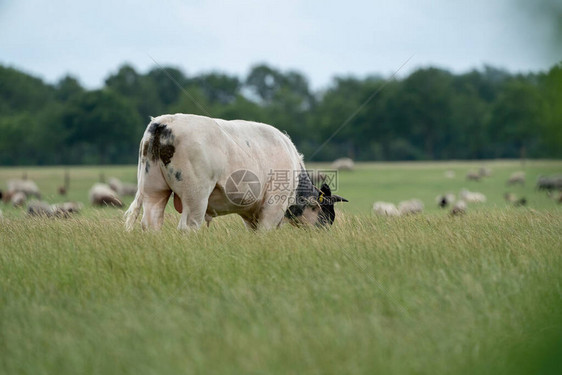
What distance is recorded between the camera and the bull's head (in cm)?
1044

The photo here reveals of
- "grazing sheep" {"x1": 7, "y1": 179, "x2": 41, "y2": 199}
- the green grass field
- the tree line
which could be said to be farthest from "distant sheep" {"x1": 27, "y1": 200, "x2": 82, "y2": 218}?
the tree line

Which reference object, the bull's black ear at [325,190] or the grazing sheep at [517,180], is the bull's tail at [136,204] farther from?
the grazing sheep at [517,180]

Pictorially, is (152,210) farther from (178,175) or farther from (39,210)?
(39,210)

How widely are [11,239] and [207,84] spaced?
9239 cm

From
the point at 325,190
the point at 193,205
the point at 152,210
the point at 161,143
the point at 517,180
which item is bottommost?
the point at 517,180

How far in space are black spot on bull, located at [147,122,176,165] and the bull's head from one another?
288 centimetres

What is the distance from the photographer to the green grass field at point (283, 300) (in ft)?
13.1

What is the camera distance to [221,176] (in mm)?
8852

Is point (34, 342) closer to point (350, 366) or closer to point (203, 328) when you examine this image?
point (203, 328)

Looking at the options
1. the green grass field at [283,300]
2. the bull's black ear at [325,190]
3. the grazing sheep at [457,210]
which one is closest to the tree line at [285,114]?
the grazing sheep at [457,210]

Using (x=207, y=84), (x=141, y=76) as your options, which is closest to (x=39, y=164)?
(x=141, y=76)
